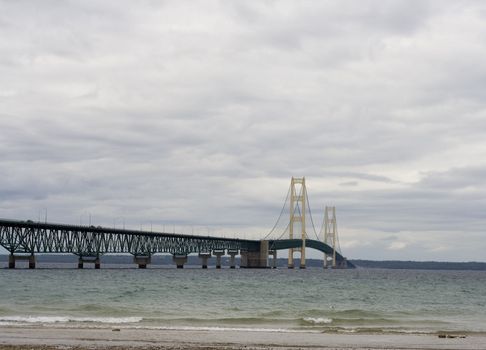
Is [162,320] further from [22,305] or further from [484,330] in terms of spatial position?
[484,330]

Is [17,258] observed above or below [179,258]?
below

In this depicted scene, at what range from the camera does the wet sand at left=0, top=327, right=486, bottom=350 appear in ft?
92.0

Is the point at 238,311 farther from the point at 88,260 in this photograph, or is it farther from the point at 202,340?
the point at 88,260

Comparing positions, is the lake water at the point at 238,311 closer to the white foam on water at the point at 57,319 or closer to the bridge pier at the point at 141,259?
the white foam on water at the point at 57,319

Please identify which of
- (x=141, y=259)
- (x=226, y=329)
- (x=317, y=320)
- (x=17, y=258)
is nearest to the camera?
(x=226, y=329)

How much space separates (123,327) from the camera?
3662 centimetres

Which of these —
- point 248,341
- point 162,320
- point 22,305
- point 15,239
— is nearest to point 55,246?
point 15,239

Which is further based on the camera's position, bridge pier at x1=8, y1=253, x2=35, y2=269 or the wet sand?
bridge pier at x1=8, y1=253, x2=35, y2=269

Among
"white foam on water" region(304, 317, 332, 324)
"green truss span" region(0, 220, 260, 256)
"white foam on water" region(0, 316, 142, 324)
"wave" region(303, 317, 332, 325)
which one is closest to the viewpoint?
"white foam on water" region(0, 316, 142, 324)

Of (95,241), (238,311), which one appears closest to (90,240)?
(95,241)

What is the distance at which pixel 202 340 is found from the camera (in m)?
30.8

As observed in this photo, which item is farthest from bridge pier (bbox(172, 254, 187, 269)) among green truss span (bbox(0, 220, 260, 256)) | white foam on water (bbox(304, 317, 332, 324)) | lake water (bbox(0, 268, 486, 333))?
white foam on water (bbox(304, 317, 332, 324))

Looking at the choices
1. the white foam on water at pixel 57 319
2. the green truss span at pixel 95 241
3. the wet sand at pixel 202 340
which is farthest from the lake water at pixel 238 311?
the green truss span at pixel 95 241

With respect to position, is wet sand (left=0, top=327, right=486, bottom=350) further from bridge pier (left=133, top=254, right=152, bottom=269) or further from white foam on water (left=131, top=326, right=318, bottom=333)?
bridge pier (left=133, top=254, right=152, bottom=269)
